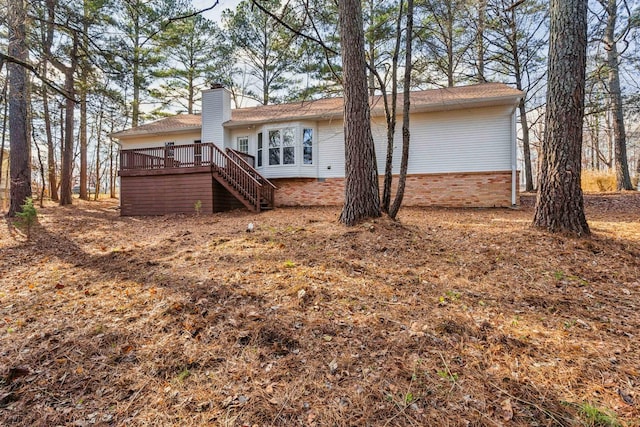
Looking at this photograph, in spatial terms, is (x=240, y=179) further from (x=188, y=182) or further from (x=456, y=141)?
(x=456, y=141)

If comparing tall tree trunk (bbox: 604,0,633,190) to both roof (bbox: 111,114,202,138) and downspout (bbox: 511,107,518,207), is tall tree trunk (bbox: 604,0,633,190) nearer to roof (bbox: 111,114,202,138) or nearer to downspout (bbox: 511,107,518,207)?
downspout (bbox: 511,107,518,207)

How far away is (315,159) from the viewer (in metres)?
12.2

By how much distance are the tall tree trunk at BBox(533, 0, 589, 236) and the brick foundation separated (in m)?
6.17

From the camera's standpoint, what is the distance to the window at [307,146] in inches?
481

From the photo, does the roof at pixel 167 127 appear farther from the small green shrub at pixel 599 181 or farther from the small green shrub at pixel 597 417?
the small green shrub at pixel 599 181

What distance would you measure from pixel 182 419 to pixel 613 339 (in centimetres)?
306

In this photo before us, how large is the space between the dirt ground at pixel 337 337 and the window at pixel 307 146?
806cm

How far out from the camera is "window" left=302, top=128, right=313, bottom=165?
1221 centimetres

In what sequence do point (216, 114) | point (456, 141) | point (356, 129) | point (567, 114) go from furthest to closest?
point (216, 114), point (456, 141), point (356, 129), point (567, 114)

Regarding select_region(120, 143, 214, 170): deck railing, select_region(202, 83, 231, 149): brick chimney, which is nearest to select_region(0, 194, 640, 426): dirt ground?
select_region(120, 143, 214, 170): deck railing

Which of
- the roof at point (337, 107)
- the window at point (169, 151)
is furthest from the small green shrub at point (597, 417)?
the window at point (169, 151)

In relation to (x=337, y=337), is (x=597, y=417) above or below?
below

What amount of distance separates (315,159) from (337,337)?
10216 millimetres

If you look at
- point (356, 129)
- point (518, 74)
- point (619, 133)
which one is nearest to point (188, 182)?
point (356, 129)
